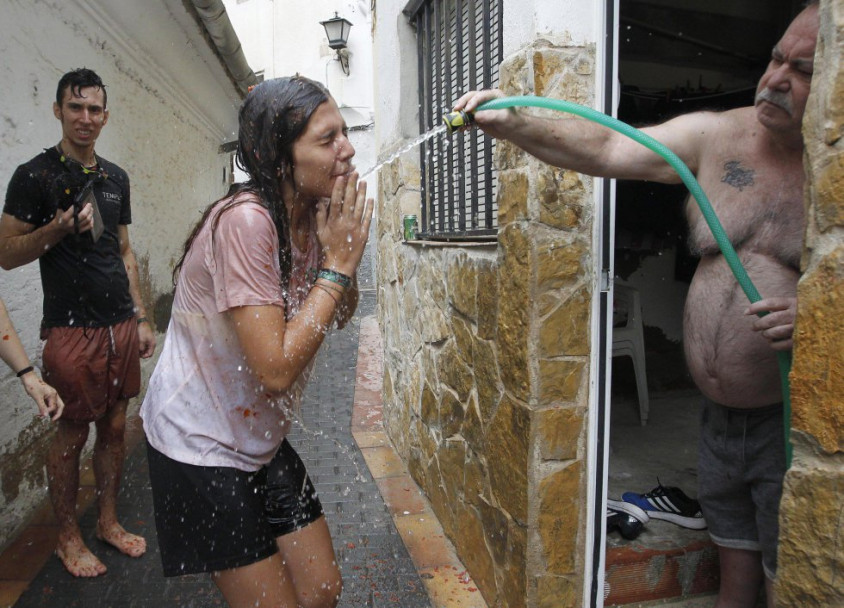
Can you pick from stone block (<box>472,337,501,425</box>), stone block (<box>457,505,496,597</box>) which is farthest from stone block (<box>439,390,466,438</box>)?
stone block (<box>457,505,496,597</box>)

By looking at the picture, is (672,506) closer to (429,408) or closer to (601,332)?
(601,332)

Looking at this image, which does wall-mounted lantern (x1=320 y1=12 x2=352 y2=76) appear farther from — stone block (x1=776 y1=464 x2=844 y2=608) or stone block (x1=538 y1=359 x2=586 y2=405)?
stone block (x1=776 y1=464 x2=844 y2=608)

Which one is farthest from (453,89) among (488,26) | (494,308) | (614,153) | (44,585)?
(44,585)

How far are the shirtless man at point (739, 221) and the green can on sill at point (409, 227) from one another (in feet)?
6.94

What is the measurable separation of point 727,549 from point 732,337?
827mm

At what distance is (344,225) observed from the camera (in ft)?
5.40

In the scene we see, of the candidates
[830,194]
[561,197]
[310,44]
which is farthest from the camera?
[310,44]

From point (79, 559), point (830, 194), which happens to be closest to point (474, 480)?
point (79, 559)

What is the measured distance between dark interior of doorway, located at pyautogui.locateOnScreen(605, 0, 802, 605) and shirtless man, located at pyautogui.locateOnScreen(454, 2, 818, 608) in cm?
183

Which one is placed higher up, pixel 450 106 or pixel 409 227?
pixel 450 106

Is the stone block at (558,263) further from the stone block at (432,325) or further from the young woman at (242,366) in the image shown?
the stone block at (432,325)

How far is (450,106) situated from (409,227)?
0.81 m

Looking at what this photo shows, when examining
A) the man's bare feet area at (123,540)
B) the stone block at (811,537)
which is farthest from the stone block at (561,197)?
the man's bare feet area at (123,540)

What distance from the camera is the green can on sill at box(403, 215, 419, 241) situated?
3869 mm
